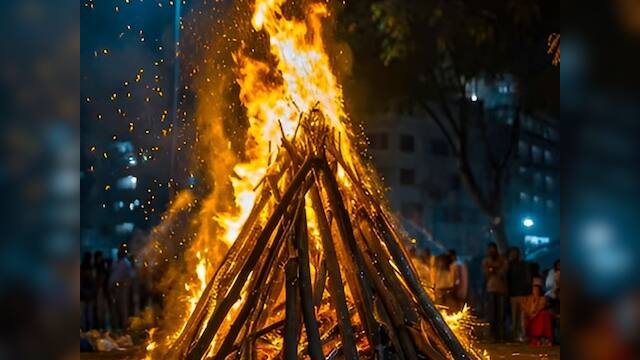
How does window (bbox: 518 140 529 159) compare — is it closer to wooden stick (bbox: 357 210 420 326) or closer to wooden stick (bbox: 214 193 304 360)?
wooden stick (bbox: 357 210 420 326)

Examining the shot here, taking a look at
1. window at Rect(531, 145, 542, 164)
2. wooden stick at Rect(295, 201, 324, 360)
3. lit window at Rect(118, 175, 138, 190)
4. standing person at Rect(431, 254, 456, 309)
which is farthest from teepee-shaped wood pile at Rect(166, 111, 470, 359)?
window at Rect(531, 145, 542, 164)

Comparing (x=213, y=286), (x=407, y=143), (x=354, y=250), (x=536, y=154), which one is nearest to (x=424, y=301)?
(x=354, y=250)

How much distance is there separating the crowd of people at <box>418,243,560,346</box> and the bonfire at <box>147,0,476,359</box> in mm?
5217

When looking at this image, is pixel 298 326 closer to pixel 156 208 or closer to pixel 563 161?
pixel 563 161

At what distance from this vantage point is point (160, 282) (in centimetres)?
1225

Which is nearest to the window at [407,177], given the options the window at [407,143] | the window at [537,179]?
the window at [407,143]

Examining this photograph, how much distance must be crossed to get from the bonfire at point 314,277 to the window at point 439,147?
1075 inches

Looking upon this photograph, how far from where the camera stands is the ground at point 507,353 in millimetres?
8438

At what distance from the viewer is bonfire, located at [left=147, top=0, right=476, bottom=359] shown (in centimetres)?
525

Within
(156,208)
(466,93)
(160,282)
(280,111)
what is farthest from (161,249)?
(466,93)

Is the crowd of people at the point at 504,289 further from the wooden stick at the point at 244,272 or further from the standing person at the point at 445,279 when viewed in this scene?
the wooden stick at the point at 244,272

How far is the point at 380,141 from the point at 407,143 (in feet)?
4.42

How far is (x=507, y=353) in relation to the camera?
884cm

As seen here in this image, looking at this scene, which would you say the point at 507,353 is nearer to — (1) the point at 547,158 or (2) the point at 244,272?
(2) the point at 244,272
